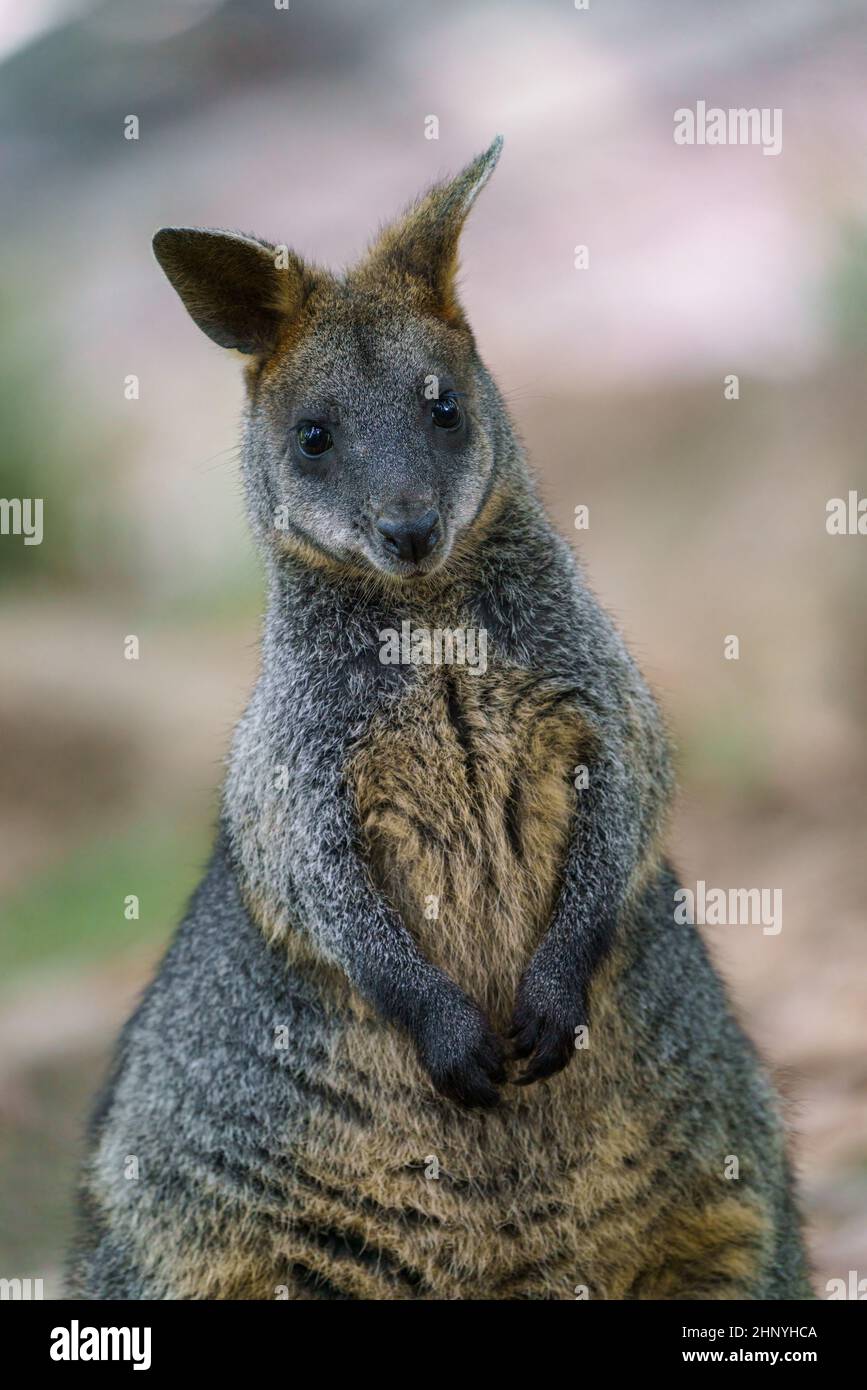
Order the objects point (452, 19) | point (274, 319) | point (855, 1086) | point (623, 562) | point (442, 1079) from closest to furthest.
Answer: point (442, 1079), point (274, 319), point (855, 1086), point (623, 562), point (452, 19)

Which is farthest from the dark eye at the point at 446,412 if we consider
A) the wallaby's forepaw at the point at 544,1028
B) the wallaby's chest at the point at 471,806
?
the wallaby's forepaw at the point at 544,1028

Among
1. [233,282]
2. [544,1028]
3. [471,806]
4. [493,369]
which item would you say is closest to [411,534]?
[471,806]

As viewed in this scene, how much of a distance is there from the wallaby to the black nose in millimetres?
36

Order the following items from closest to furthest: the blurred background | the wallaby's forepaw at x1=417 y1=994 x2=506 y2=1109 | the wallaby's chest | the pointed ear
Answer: the wallaby's forepaw at x1=417 y1=994 x2=506 y2=1109, the wallaby's chest, the pointed ear, the blurred background

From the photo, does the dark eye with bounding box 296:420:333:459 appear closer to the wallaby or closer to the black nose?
the wallaby

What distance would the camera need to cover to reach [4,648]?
13750 millimetres

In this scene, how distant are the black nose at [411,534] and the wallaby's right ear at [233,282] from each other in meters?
1.04

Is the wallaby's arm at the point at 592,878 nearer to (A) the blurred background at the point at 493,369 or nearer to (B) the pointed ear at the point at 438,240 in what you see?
(B) the pointed ear at the point at 438,240

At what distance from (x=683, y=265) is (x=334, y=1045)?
9799 mm

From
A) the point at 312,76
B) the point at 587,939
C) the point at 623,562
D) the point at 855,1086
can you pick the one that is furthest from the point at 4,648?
the point at 587,939

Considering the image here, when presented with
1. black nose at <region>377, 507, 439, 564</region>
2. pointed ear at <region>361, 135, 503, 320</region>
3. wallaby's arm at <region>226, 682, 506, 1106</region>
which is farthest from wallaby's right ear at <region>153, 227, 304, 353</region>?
wallaby's arm at <region>226, 682, 506, 1106</region>

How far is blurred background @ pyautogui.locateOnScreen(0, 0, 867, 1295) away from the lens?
463 inches

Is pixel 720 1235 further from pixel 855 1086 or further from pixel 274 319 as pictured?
pixel 274 319

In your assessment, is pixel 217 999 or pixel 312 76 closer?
pixel 217 999
